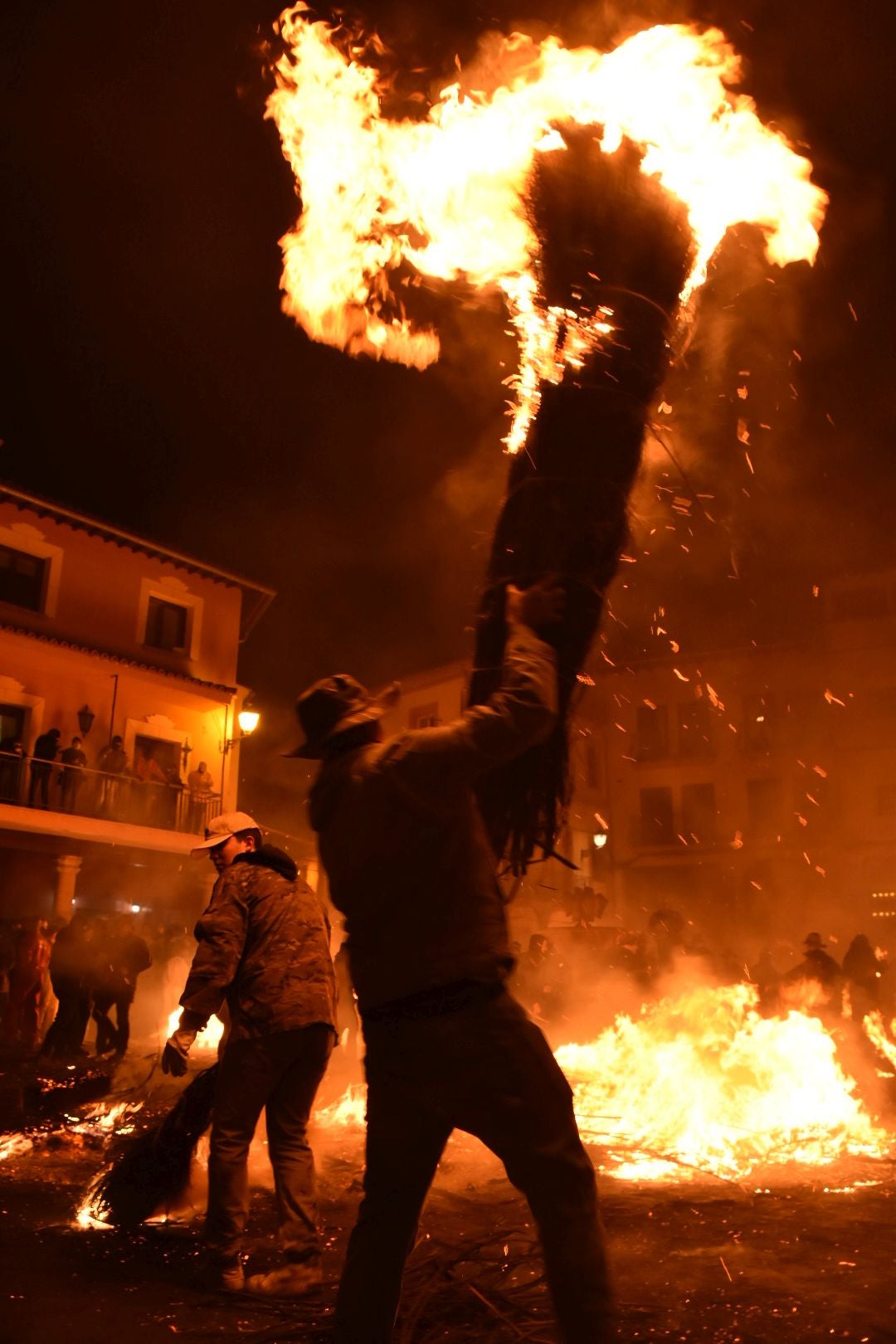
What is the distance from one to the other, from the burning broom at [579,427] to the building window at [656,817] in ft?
106

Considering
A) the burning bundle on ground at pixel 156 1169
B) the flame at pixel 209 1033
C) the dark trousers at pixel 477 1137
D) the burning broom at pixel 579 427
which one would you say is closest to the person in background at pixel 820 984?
the burning bundle on ground at pixel 156 1169

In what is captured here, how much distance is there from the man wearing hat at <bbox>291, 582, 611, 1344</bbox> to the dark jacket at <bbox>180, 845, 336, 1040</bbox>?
1.48 meters

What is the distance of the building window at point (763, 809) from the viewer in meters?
32.5

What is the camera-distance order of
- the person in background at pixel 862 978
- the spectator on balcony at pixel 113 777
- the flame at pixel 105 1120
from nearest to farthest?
the flame at pixel 105 1120, the person in background at pixel 862 978, the spectator on balcony at pixel 113 777

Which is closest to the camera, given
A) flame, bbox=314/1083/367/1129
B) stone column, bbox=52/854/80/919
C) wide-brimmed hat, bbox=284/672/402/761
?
wide-brimmed hat, bbox=284/672/402/761

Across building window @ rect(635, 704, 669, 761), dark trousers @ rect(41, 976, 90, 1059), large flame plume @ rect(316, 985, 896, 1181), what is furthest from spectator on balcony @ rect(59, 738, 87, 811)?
building window @ rect(635, 704, 669, 761)

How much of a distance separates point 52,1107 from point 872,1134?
5.50 meters

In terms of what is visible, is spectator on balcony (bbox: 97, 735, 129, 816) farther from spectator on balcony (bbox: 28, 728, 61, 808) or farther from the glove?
the glove

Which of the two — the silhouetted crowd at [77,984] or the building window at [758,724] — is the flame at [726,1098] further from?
the building window at [758,724]

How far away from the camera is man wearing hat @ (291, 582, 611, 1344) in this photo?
2.25m

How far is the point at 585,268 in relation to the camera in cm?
339

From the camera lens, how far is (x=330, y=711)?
2879 mm

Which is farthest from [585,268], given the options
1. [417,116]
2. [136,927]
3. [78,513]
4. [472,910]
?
[78,513]

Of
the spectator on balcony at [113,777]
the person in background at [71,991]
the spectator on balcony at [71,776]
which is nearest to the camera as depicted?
the person in background at [71,991]
